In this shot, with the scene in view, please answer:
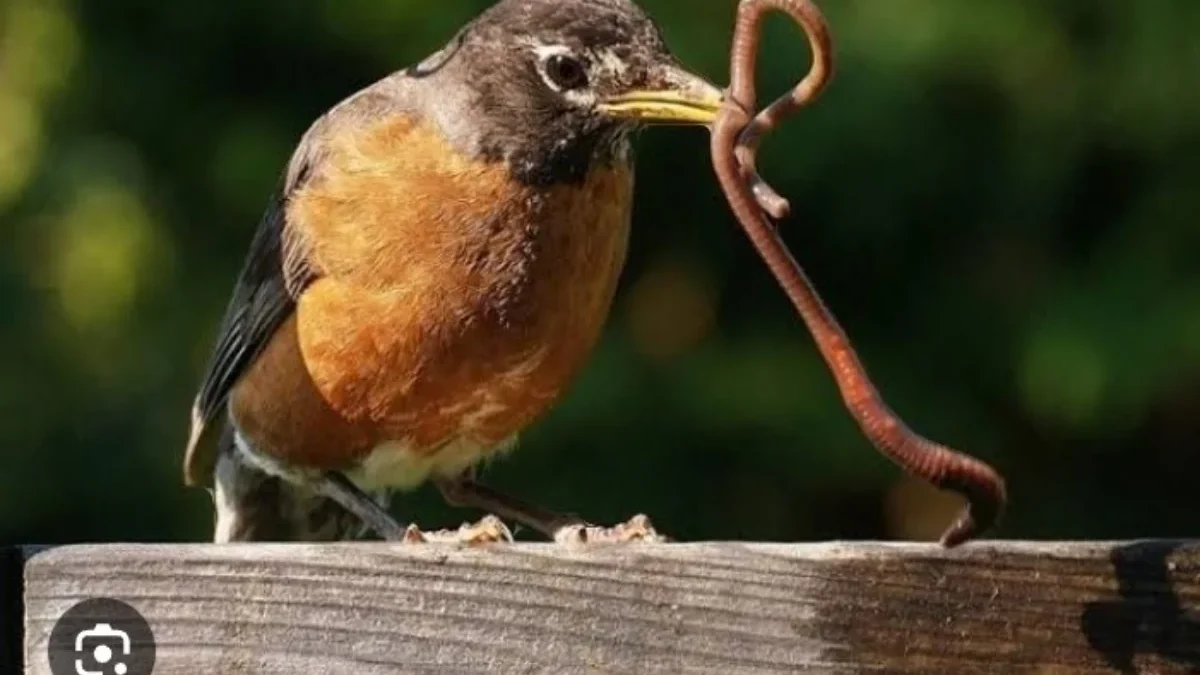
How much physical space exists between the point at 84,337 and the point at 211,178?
48cm

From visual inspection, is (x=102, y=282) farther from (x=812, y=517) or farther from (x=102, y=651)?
(x=102, y=651)

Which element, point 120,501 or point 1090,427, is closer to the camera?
point 1090,427

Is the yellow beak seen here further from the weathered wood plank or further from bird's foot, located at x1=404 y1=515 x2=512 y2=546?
the weathered wood plank

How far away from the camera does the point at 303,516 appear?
4.39 m

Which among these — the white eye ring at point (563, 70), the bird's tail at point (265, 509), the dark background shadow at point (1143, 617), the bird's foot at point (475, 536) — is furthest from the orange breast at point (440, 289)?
the dark background shadow at point (1143, 617)

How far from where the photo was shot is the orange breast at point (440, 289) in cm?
365

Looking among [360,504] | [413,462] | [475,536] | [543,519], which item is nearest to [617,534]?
[475,536]

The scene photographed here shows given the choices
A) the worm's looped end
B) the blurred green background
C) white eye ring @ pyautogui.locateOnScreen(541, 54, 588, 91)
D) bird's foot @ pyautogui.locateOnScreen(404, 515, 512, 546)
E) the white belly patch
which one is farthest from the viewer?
the blurred green background

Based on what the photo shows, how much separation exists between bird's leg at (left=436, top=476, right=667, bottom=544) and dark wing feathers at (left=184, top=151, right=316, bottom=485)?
389 mm

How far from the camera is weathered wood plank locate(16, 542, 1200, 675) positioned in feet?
8.39

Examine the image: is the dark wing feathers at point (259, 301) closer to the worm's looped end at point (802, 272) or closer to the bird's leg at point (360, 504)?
the bird's leg at point (360, 504)

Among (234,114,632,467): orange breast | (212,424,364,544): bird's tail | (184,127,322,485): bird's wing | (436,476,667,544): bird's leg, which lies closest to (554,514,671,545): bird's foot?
(436,476,667,544): bird's leg

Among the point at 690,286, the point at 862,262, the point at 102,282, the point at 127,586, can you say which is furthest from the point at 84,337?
the point at 127,586

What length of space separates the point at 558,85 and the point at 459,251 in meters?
0.28
